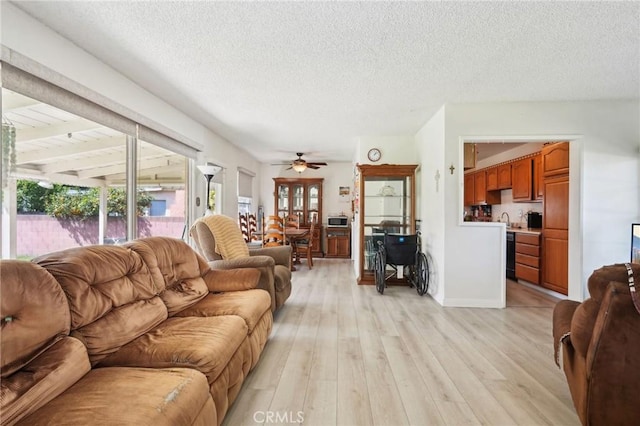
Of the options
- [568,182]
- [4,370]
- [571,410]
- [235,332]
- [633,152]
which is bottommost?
[571,410]

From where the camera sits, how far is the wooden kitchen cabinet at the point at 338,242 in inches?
279

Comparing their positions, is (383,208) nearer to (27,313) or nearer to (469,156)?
(469,156)

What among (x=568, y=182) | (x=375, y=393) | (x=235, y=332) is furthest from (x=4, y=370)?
(x=568, y=182)

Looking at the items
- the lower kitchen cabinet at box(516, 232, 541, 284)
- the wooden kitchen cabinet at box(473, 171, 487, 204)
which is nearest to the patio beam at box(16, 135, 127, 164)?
the lower kitchen cabinet at box(516, 232, 541, 284)

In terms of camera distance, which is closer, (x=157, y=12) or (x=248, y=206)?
(x=157, y=12)

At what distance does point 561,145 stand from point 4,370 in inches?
214

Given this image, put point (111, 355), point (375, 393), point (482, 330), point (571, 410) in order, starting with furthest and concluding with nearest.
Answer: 1. point (482, 330)
2. point (375, 393)
3. point (571, 410)
4. point (111, 355)

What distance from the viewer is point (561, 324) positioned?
1.70 meters

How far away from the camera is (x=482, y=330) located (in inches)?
110

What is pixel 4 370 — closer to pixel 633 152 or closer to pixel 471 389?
pixel 471 389

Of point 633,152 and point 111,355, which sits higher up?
point 633,152

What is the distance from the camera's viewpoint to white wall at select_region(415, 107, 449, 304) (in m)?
3.60

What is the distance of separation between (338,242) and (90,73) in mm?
5666

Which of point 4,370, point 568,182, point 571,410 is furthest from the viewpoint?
point 568,182
